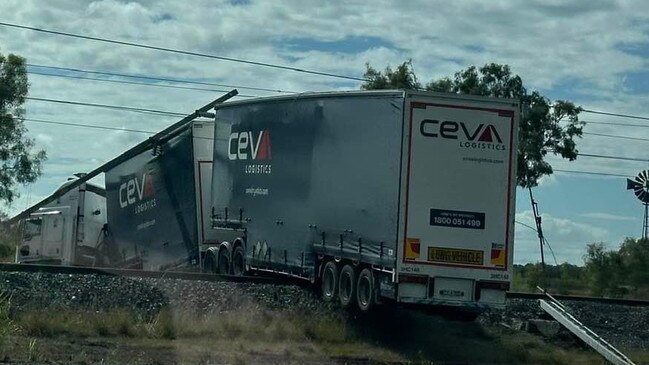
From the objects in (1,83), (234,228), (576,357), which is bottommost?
(576,357)

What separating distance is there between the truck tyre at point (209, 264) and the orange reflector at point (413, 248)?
10.2 meters

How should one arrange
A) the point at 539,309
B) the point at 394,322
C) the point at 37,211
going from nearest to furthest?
the point at 394,322 < the point at 539,309 < the point at 37,211

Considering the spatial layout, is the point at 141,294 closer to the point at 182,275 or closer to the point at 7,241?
the point at 182,275

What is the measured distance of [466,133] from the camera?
20.8 m

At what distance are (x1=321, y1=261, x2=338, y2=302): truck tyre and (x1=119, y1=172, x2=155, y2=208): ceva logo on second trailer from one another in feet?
32.6

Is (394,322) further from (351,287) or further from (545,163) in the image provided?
(545,163)

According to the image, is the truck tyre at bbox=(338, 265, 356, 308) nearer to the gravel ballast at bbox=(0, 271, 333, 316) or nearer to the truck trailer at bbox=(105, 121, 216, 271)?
the gravel ballast at bbox=(0, 271, 333, 316)

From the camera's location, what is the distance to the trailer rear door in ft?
67.4

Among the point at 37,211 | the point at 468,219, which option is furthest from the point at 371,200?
the point at 37,211

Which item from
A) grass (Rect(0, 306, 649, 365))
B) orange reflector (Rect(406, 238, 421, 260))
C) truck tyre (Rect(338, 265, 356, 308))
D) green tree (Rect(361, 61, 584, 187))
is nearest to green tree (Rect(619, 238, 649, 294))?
green tree (Rect(361, 61, 584, 187))

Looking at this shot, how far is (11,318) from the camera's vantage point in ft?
66.1

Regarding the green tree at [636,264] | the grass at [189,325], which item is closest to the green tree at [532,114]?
the green tree at [636,264]

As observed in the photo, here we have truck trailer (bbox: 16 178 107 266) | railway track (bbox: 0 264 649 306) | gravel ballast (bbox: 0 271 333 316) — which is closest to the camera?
gravel ballast (bbox: 0 271 333 316)

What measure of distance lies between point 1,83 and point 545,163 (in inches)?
900
